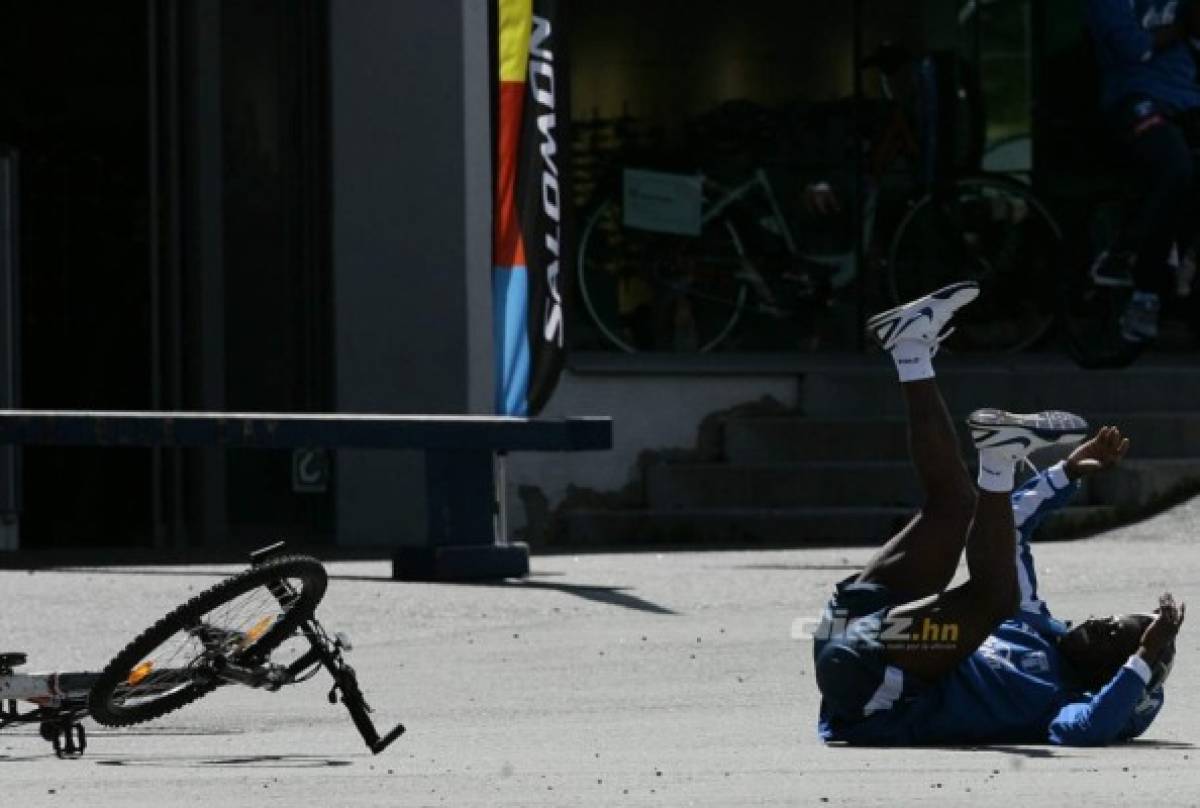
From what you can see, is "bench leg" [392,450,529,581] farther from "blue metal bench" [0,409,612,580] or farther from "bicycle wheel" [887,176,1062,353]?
"bicycle wheel" [887,176,1062,353]

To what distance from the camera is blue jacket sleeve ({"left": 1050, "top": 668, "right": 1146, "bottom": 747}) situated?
27.4 feet

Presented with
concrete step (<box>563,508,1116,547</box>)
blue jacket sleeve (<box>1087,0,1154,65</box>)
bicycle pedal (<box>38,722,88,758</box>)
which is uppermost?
blue jacket sleeve (<box>1087,0,1154,65</box>)

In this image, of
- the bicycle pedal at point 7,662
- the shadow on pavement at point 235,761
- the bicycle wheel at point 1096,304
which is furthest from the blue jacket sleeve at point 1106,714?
the bicycle wheel at point 1096,304

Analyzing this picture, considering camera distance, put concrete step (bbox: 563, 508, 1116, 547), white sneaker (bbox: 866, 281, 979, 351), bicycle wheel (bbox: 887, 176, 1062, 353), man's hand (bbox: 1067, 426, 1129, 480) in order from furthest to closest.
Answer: bicycle wheel (bbox: 887, 176, 1062, 353), concrete step (bbox: 563, 508, 1116, 547), white sneaker (bbox: 866, 281, 979, 351), man's hand (bbox: 1067, 426, 1129, 480)

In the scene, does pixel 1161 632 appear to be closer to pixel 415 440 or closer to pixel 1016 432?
pixel 1016 432

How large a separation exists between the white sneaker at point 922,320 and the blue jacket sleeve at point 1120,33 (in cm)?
1024

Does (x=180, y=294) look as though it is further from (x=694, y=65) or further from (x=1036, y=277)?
(x=1036, y=277)

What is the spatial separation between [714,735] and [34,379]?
9.25 meters

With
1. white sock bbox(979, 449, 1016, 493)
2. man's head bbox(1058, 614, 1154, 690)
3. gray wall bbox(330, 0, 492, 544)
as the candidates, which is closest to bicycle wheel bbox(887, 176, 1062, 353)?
gray wall bbox(330, 0, 492, 544)

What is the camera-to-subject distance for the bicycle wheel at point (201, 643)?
8.34 m

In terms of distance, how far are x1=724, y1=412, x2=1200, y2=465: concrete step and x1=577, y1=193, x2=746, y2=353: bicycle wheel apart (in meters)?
1.26

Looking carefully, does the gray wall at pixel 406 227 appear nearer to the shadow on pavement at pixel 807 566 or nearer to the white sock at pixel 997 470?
the shadow on pavement at pixel 807 566

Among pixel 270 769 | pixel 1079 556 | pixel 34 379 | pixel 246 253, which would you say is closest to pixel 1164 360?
pixel 1079 556

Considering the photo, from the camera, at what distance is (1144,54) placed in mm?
18906
